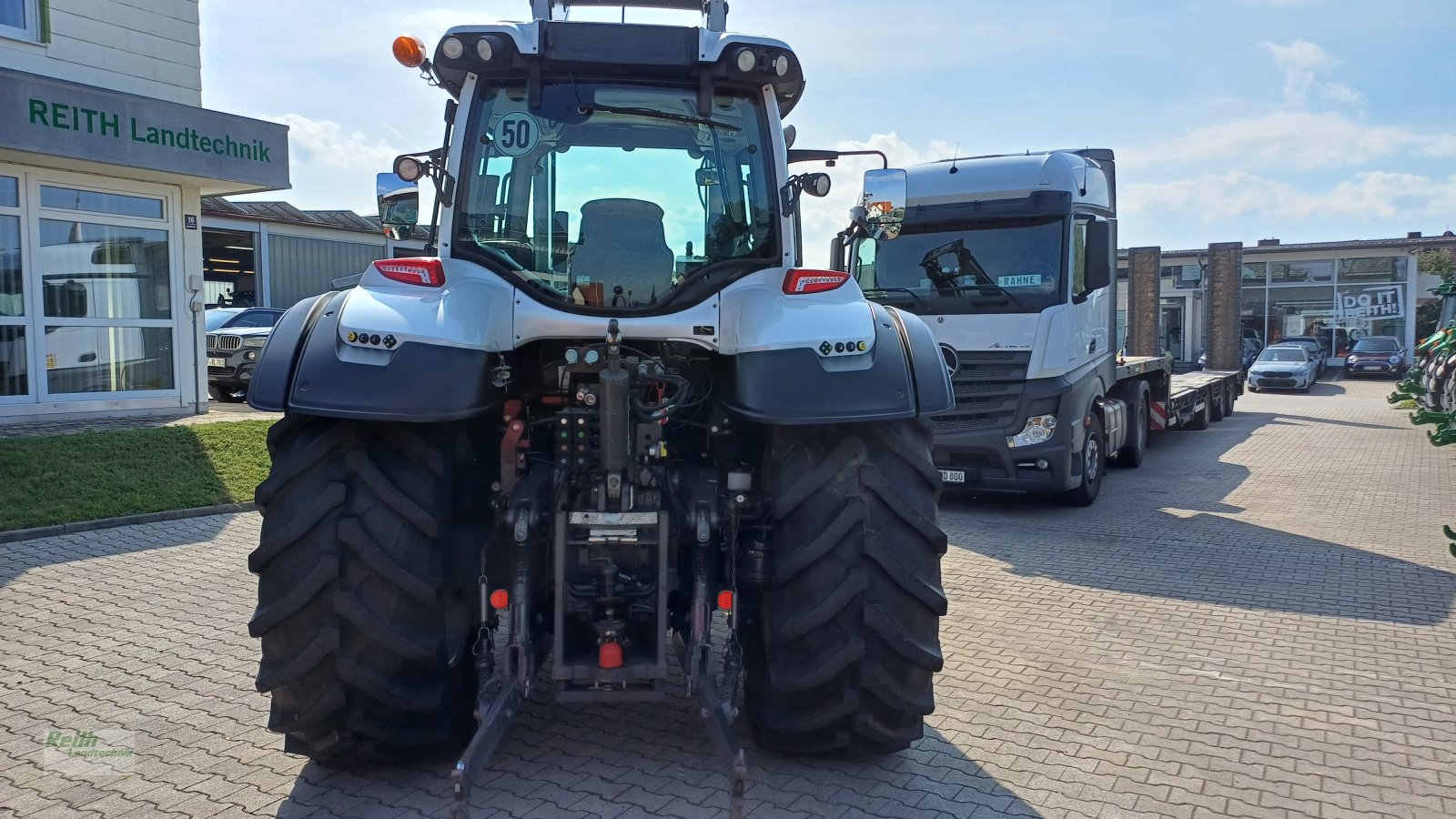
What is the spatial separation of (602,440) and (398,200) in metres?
1.61

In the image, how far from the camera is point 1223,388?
2067 cm

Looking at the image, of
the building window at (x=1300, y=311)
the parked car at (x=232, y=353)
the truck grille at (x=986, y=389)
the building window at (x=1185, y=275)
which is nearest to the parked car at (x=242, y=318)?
the parked car at (x=232, y=353)

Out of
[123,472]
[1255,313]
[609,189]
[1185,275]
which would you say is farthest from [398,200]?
[1255,313]

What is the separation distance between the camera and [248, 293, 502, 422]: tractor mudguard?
3373 millimetres

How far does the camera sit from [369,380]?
3418 millimetres

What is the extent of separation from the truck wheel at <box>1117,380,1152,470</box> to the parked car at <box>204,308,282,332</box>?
13170 millimetres

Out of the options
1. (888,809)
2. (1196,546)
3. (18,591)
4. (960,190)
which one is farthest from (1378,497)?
(18,591)

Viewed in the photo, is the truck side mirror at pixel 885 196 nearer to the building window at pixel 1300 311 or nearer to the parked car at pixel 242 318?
the parked car at pixel 242 318

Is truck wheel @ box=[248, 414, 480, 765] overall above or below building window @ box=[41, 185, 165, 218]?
below

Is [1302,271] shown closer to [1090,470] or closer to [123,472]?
[1090,470]

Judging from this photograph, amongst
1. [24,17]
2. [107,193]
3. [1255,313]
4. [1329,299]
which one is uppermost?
[24,17]

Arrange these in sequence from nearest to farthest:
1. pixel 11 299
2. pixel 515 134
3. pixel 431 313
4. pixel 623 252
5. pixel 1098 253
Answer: pixel 431 313
pixel 623 252
pixel 515 134
pixel 1098 253
pixel 11 299

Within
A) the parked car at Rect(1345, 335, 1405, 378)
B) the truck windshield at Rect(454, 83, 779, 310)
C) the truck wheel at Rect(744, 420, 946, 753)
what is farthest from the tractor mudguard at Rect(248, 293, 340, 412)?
the parked car at Rect(1345, 335, 1405, 378)

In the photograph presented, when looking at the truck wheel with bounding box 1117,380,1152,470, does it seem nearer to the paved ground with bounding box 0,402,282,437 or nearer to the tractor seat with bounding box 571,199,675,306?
the paved ground with bounding box 0,402,282,437
